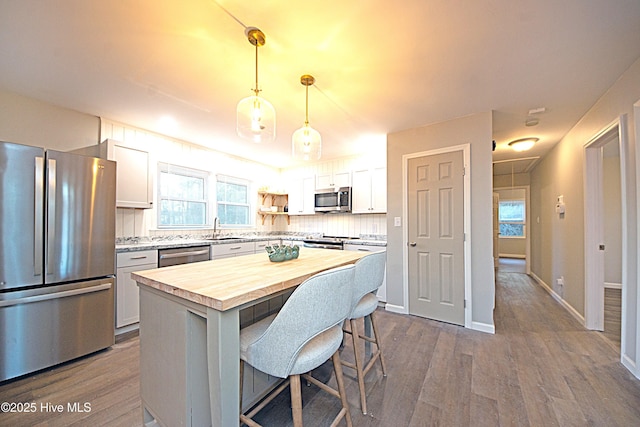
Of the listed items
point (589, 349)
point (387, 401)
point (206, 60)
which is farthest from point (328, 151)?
point (589, 349)

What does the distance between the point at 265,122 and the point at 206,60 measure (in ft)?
2.32

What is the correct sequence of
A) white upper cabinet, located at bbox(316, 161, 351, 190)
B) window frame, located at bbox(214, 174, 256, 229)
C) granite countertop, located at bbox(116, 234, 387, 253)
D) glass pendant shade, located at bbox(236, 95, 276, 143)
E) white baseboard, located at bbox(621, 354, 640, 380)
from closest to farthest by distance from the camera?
1. glass pendant shade, located at bbox(236, 95, 276, 143)
2. white baseboard, located at bbox(621, 354, 640, 380)
3. granite countertop, located at bbox(116, 234, 387, 253)
4. window frame, located at bbox(214, 174, 256, 229)
5. white upper cabinet, located at bbox(316, 161, 351, 190)

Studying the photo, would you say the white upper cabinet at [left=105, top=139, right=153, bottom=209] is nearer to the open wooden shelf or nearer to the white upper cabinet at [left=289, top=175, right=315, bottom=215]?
the open wooden shelf

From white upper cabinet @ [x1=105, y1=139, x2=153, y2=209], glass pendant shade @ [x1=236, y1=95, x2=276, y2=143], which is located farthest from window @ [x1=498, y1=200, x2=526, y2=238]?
white upper cabinet @ [x1=105, y1=139, x2=153, y2=209]

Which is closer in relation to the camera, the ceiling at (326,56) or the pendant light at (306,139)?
the ceiling at (326,56)

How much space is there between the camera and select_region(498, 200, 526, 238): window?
8031mm

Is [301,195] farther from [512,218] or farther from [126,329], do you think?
[512,218]

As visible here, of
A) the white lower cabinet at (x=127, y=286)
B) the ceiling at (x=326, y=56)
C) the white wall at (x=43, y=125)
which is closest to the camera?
the ceiling at (x=326, y=56)

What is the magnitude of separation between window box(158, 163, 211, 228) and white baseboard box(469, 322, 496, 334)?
397 cm

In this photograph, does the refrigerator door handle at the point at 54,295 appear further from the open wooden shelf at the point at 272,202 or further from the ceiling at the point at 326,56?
the open wooden shelf at the point at 272,202

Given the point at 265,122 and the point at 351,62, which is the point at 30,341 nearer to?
the point at 265,122

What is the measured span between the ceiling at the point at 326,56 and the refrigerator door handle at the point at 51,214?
0.81 m

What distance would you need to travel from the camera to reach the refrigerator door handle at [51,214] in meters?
2.08

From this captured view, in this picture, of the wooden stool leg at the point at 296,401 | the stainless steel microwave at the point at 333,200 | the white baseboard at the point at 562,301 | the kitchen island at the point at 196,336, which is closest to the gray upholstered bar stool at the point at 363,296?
the kitchen island at the point at 196,336
